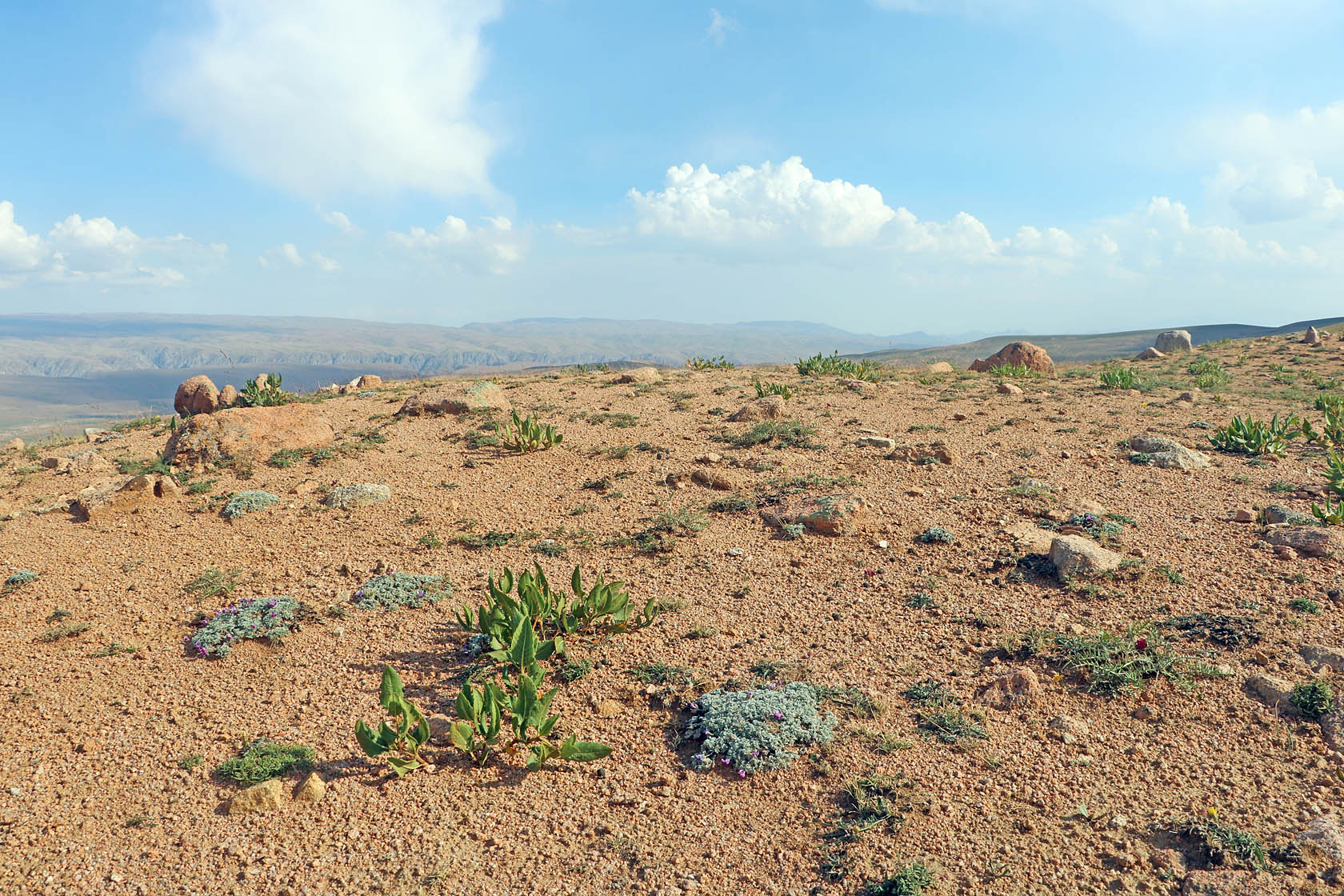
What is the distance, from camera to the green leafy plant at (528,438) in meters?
10.7

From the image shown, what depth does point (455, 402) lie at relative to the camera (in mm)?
13047

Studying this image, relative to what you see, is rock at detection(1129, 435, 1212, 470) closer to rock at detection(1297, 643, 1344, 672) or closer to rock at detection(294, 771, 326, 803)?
rock at detection(1297, 643, 1344, 672)

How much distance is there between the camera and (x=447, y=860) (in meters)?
3.68

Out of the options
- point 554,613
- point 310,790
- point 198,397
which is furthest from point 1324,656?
point 198,397

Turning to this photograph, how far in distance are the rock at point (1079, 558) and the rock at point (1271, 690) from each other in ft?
5.37

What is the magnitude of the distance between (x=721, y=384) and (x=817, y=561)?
9.52 metres

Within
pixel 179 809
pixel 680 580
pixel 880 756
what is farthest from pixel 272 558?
pixel 880 756

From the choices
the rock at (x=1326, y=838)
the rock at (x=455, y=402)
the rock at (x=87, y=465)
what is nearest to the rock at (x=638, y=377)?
the rock at (x=455, y=402)

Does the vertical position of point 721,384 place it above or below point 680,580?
above

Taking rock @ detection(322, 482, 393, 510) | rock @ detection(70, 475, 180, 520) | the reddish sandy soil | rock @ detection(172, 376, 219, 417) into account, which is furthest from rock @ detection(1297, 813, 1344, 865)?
rock @ detection(172, 376, 219, 417)

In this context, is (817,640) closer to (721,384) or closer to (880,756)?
(880,756)

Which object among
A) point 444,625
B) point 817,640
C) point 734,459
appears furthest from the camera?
point 734,459

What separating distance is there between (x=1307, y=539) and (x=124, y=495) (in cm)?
1348

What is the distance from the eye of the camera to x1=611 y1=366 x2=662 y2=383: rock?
1603 cm
